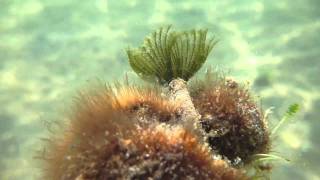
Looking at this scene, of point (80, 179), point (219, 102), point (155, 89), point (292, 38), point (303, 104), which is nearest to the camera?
point (80, 179)

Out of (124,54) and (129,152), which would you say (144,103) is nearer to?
(129,152)

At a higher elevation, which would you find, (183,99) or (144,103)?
(144,103)

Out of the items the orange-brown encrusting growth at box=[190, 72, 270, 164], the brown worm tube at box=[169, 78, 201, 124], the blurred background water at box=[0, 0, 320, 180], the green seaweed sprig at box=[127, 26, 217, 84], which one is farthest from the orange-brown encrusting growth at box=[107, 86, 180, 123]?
the blurred background water at box=[0, 0, 320, 180]

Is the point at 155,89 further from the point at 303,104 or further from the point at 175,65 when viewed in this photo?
the point at 303,104

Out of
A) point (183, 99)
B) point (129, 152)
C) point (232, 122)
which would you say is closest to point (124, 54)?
point (183, 99)

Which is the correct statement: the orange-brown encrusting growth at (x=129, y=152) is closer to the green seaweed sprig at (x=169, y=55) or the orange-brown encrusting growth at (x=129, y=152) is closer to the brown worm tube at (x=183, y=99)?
the brown worm tube at (x=183, y=99)

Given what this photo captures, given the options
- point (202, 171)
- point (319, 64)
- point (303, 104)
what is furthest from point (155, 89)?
point (319, 64)

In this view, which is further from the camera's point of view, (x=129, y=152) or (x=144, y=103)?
(x=144, y=103)

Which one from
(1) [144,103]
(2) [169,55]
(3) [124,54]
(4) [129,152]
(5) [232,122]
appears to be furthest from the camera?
(3) [124,54]
